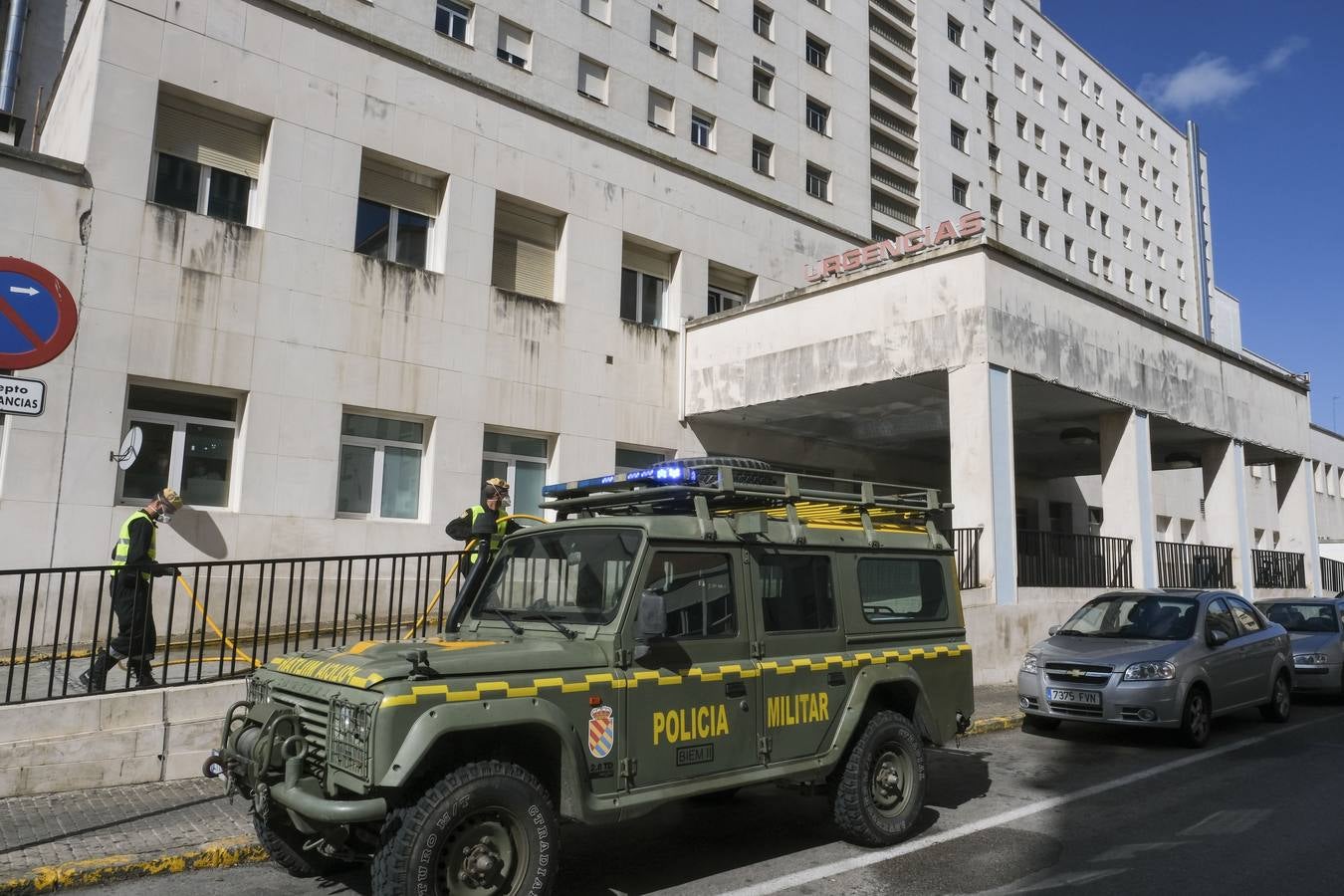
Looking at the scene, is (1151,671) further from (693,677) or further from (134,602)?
(134,602)

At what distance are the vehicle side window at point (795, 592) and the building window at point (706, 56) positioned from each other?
18526mm

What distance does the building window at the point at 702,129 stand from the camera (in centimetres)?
2116

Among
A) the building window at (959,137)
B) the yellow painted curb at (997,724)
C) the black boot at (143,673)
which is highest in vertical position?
the building window at (959,137)

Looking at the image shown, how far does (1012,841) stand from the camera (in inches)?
228

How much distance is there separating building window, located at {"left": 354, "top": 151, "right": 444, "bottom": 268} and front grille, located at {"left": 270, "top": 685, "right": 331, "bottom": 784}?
10260 millimetres

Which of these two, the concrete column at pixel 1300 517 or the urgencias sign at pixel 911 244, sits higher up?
the urgencias sign at pixel 911 244

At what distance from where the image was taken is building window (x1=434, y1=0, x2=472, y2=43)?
16.7 meters

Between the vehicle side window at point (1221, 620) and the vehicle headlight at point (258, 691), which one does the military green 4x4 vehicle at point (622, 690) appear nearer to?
the vehicle headlight at point (258, 691)

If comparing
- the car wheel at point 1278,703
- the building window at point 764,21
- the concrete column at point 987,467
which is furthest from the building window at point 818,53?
the car wheel at point 1278,703

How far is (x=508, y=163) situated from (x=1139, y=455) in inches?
493

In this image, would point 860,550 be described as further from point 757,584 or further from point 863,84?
point 863,84

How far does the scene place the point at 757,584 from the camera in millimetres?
5410

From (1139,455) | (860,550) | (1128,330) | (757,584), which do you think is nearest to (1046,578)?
(1139,455)

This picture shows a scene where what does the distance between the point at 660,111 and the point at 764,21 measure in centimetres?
602
